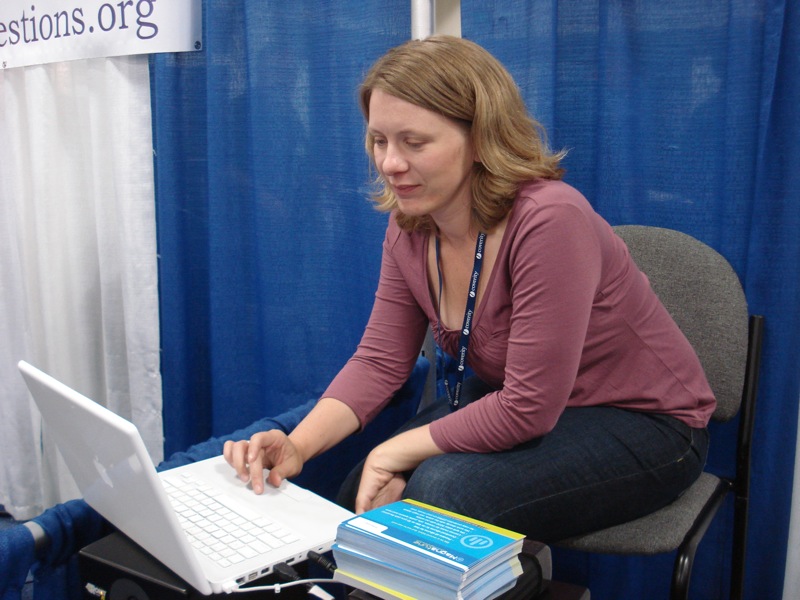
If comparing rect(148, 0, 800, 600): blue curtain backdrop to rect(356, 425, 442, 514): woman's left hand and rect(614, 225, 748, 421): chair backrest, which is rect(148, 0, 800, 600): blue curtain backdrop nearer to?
rect(614, 225, 748, 421): chair backrest

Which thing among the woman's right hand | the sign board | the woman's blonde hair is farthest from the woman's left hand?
the sign board

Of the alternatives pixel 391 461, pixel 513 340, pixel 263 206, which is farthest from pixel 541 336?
pixel 263 206

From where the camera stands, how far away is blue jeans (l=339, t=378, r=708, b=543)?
1.03 m

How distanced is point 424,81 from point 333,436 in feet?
1.92

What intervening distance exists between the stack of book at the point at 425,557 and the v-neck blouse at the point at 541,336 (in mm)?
A: 291

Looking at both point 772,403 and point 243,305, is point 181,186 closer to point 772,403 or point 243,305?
point 243,305

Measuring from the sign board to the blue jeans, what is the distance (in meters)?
1.26

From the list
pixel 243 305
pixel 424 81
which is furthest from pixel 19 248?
pixel 424 81

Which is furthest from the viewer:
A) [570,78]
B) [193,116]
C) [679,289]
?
[193,116]

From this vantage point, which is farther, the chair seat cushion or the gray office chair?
the gray office chair

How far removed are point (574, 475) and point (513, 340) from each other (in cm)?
21

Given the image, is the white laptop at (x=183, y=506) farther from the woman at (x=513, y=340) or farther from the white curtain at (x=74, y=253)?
the white curtain at (x=74, y=253)

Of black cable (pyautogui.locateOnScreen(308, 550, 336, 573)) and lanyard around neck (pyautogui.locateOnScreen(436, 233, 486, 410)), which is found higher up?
lanyard around neck (pyautogui.locateOnScreen(436, 233, 486, 410))

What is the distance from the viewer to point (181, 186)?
192 cm
